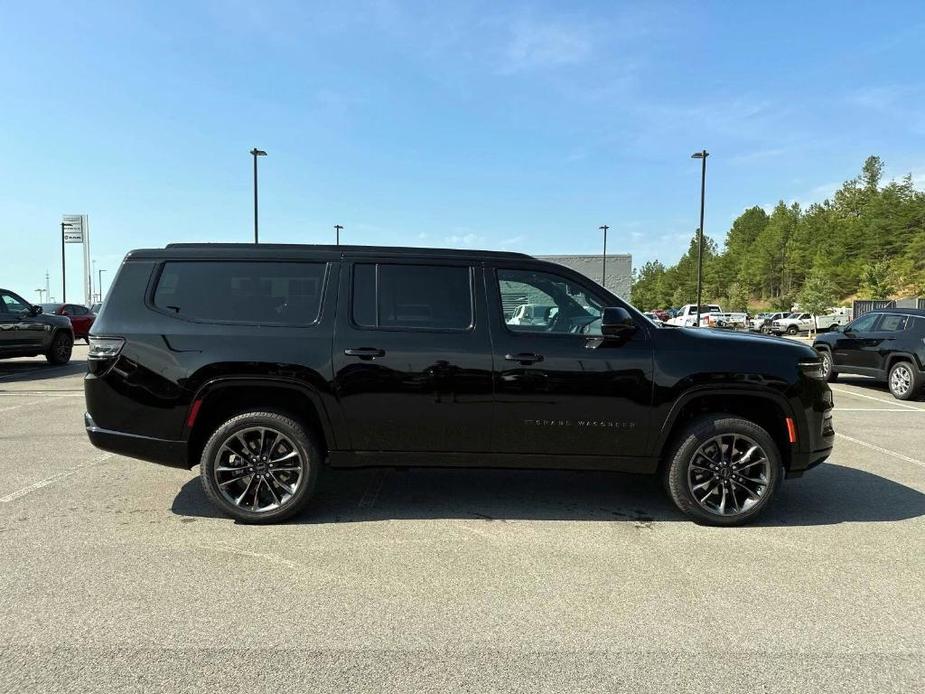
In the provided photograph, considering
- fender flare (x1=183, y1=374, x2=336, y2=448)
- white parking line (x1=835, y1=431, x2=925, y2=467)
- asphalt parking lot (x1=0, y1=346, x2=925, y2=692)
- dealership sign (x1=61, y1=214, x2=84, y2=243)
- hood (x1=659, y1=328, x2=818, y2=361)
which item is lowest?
asphalt parking lot (x1=0, y1=346, x2=925, y2=692)

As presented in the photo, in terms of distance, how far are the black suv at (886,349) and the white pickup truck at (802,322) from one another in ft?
118

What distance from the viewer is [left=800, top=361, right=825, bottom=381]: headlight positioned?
14.1ft

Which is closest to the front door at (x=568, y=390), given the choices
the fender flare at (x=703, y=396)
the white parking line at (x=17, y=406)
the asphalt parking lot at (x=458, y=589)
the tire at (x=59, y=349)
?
the fender flare at (x=703, y=396)

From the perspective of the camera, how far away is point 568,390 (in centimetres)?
414

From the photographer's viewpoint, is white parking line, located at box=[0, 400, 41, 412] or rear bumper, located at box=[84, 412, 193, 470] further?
white parking line, located at box=[0, 400, 41, 412]

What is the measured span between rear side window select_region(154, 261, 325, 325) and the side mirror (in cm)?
200

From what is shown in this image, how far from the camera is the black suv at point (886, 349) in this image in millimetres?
10531

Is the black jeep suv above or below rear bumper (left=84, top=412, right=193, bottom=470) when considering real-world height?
above

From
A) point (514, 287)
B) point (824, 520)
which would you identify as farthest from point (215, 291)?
point (824, 520)

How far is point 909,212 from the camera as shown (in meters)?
79.2

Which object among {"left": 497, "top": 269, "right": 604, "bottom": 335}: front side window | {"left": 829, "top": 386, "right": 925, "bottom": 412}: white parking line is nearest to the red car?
{"left": 497, "top": 269, "right": 604, "bottom": 335}: front side window

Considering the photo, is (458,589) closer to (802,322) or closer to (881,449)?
(881,449)

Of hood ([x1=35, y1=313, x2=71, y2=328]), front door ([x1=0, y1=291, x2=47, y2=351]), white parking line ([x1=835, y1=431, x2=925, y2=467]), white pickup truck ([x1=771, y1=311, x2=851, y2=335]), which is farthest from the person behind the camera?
white pickup truck ([x1=771, y1=311, x2=851, y2=335])

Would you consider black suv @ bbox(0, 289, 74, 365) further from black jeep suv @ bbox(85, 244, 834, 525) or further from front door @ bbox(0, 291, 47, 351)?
black jeep suv @ bbox(85, 244, 834, 525)
